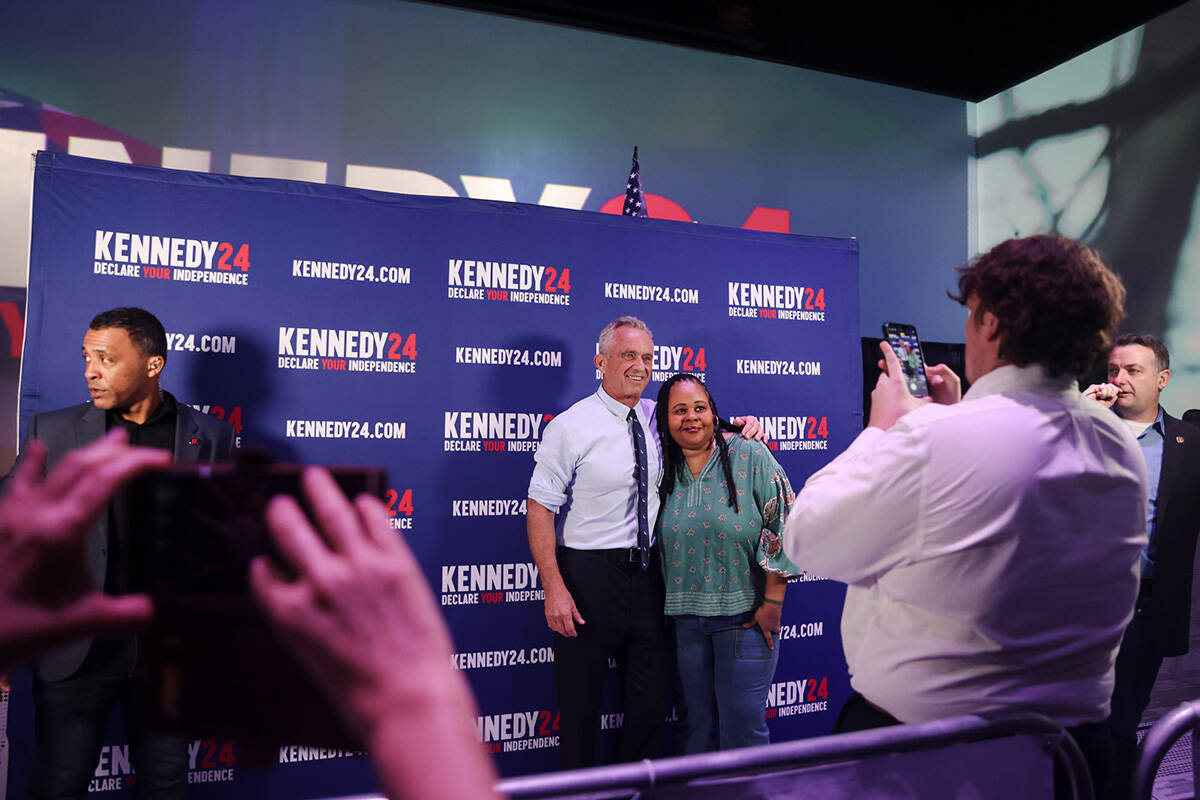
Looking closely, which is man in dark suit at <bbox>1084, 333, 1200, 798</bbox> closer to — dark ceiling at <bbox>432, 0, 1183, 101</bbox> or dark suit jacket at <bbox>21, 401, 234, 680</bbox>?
dark ceiling at <bbox>432, 0, 1183, 101</bbox>

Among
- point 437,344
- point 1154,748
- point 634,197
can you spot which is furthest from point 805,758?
point 634,197

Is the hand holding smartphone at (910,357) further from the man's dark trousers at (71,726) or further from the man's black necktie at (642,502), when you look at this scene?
the man's dark trousers at (71,726)

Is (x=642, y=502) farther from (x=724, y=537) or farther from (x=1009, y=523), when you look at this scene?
(x=1009, y=523)

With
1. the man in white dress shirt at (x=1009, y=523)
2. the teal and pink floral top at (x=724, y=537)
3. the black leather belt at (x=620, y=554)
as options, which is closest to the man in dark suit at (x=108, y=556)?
the black leather belt at (x=620, y=554)

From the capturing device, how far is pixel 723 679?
2.91m

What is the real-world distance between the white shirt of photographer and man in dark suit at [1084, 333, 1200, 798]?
2.14 metres

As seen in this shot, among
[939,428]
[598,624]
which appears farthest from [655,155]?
[939,428]

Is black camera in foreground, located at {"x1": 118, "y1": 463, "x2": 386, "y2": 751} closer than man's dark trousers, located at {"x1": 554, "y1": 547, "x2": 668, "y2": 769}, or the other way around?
black camera in foreground, located at {"x1": 118, "y1": 463, "x2": 386, "y2": 751}

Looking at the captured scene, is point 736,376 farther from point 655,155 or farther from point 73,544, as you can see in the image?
point 73,544

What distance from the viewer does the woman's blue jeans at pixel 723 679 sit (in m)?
2.88

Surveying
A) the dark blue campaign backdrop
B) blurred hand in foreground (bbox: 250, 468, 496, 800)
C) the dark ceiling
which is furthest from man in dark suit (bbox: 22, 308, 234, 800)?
the dark ceiling

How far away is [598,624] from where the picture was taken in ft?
9.93

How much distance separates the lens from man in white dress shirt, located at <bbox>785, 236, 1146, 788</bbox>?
45.8 inches

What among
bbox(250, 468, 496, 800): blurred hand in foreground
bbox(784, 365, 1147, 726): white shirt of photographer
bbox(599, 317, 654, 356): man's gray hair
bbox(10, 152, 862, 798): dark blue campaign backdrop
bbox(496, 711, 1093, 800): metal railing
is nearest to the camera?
bbox(250, 468, 496, 800): blurred hand in foreground
